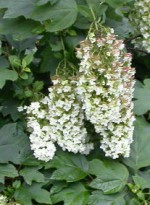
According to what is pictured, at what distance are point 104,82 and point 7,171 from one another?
56 cm

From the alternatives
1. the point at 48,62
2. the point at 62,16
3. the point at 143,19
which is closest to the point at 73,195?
the point at 48,62

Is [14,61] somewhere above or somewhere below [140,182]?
above

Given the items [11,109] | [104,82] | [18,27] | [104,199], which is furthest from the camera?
[11,109]

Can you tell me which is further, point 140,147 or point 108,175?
point 140,147

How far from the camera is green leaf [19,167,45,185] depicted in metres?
2.08

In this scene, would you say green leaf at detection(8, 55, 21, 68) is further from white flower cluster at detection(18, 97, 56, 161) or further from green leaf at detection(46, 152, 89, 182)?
green leaf at detection(46, 152, 89, 182)

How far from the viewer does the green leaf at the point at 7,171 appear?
6.76 feet

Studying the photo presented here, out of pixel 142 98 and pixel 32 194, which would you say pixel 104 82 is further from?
pixel 32 194

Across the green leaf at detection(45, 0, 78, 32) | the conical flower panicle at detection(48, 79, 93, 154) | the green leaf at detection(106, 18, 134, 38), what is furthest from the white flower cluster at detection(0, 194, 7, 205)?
the green leaf at detection(106, 18, 134, 38)

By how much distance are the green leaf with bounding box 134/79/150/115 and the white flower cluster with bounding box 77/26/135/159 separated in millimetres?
272

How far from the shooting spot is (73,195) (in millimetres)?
2076

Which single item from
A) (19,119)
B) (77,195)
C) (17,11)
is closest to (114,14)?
(17,11)

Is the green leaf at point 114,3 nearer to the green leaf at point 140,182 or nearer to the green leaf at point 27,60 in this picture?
the green leaf at point 27,60

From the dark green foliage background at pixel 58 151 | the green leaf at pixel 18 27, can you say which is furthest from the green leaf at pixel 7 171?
the green leaf at pixel 18 27
